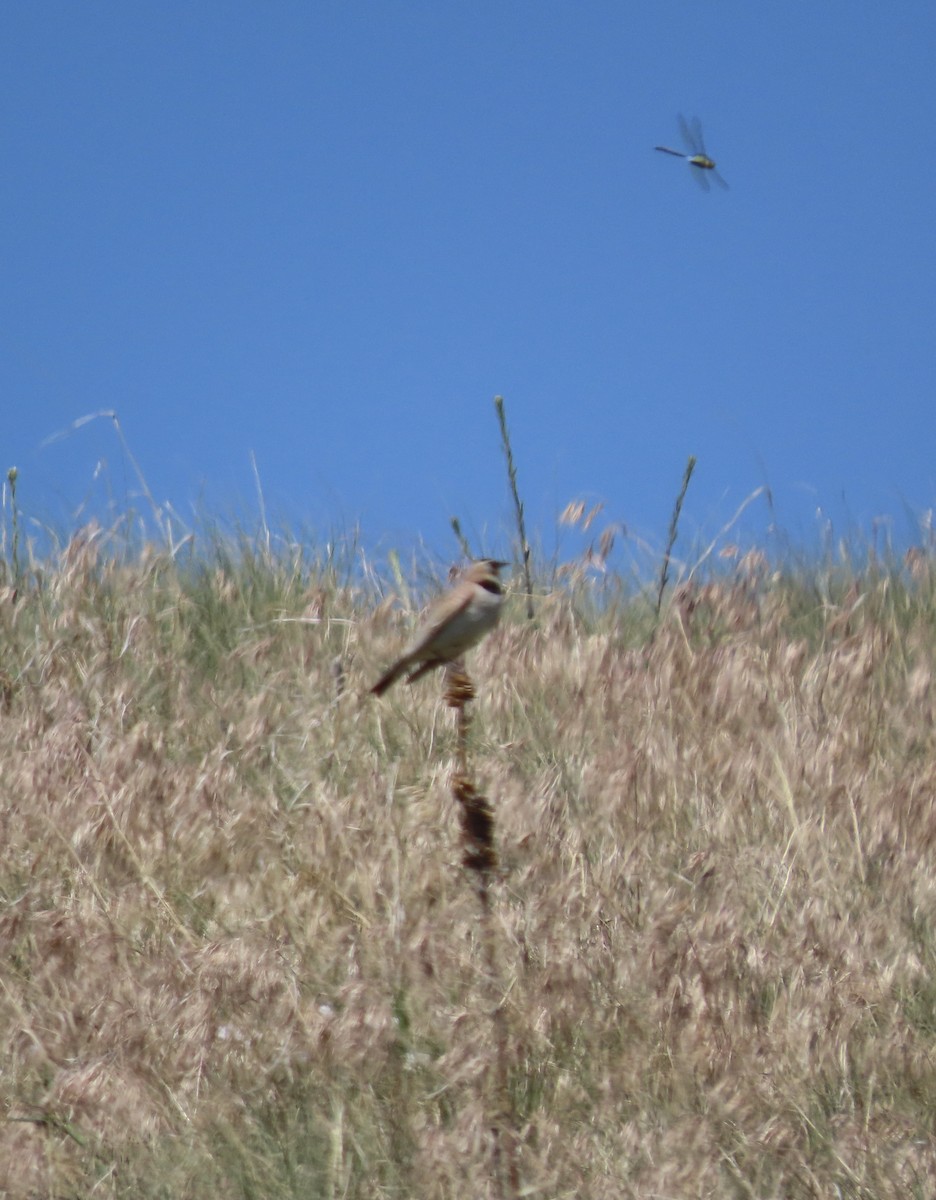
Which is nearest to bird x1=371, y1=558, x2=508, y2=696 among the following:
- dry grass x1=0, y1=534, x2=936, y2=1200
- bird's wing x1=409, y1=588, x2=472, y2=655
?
bird's wing x1=409, y1=588, x2=472, y2=655

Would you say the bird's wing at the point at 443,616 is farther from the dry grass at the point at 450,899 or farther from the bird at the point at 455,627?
the dry grass at the point at 450,899

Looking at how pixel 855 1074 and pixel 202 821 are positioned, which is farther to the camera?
pixel 202 821

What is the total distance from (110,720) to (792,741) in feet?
7.05

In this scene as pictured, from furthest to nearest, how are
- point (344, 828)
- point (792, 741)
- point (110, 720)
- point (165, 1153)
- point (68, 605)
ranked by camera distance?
point (68, 605), point (110, 720), point (792, 741), point (344, 828), point (165, 1153)

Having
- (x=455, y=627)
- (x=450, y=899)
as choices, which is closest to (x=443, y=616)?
(x=455, y=627)

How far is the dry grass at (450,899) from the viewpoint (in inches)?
118

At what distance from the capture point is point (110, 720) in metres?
4.82

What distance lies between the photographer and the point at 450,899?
380cm

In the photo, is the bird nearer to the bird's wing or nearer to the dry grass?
the bird's wing

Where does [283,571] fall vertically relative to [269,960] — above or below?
above

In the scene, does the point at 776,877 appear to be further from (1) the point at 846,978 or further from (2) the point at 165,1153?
(2) the point at 165,1153

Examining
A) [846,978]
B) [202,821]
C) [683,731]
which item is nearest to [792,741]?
[683,731]

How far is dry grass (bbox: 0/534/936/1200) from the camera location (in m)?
3.00

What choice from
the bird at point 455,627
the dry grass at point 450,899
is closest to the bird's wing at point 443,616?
the bird at point 455,627
